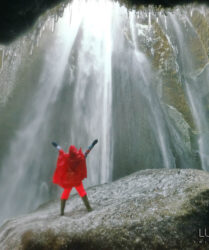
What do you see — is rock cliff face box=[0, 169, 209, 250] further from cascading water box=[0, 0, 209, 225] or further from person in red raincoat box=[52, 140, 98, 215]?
cascading water box=[0, 0, 209, 225]

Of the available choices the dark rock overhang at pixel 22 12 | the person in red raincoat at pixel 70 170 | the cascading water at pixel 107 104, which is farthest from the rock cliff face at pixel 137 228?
the cascading water at pixel 107 104

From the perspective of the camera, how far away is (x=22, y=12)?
738cm

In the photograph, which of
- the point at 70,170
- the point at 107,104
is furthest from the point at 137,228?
the point at 107,104

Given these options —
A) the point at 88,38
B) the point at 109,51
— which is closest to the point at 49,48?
the point at 88,38

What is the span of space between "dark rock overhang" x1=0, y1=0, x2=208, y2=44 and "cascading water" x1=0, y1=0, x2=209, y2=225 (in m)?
2.12

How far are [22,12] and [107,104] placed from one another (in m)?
7.34

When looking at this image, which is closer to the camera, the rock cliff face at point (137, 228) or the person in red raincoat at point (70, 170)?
the rock cliff face at point (137, 228)

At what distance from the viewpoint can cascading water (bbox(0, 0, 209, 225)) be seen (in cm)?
1153

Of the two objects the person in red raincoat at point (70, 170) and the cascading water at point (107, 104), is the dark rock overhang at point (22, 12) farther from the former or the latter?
the person in red raincoat at point (70, 170)

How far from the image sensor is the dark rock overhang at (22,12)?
6856 millimetres

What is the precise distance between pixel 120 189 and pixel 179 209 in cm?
283

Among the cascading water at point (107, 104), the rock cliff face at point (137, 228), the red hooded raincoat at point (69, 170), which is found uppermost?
the cascading water at point (107, 104)

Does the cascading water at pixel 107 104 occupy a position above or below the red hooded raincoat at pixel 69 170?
above

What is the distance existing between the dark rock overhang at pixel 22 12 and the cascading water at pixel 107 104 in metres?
2.12
